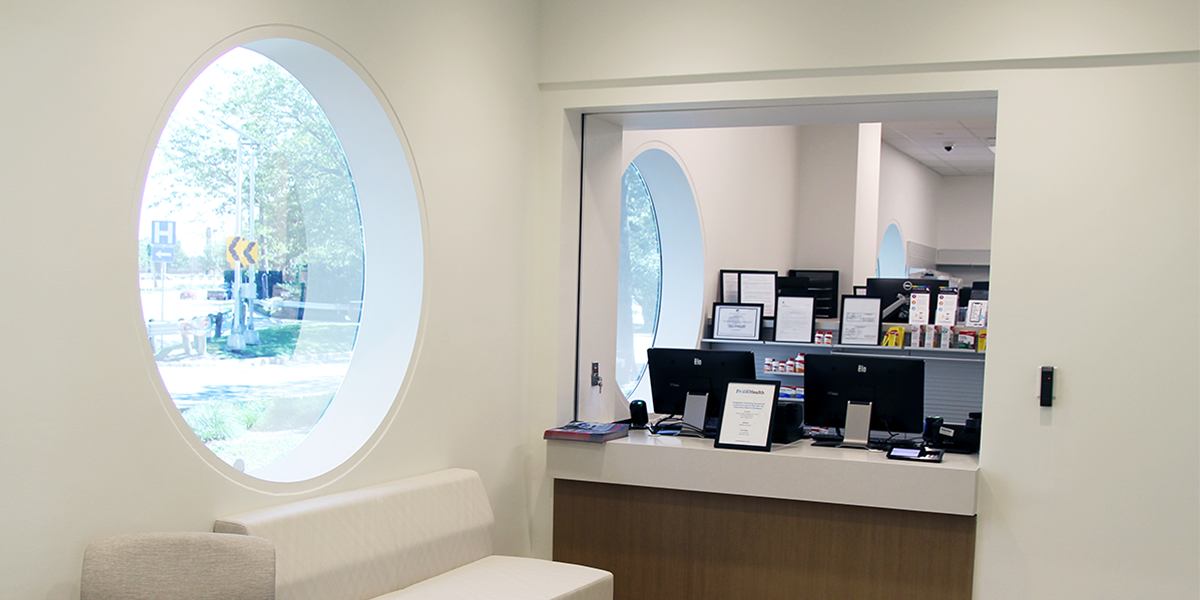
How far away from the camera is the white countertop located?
409 cm

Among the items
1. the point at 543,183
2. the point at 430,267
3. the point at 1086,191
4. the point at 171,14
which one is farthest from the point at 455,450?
the point at 1086,191

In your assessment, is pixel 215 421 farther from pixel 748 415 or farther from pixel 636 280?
pixel 636 280

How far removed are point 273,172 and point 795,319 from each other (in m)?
4.79

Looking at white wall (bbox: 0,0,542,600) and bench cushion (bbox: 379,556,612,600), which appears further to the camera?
bench cushion (bbox: 379,556,612,600)

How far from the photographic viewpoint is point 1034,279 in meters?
4.04

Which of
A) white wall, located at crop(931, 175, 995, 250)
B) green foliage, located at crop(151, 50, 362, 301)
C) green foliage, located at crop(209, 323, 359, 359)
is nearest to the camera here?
green foliage, located at crop(151, 50, 362, 301)

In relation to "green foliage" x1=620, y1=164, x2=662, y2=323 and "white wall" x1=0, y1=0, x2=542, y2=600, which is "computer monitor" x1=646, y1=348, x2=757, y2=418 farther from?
"green foliage" x1=620, y1=164, x2=662, y2=323

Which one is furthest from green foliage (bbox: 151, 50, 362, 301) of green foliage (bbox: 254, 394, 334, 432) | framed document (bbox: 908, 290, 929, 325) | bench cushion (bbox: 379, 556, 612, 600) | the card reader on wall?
framed document (bbox: 908, 290, 929, 325)

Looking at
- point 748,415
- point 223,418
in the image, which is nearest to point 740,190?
point 748,415

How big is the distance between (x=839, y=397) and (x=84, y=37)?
374 cm

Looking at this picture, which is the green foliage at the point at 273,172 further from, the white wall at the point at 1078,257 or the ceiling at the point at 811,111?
the white wall at the point at 1078,257

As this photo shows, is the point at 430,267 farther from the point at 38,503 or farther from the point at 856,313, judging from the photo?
the point at 856,313

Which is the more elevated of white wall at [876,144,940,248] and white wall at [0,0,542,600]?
white wall at [876,144,940,248]

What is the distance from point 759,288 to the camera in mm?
7969
